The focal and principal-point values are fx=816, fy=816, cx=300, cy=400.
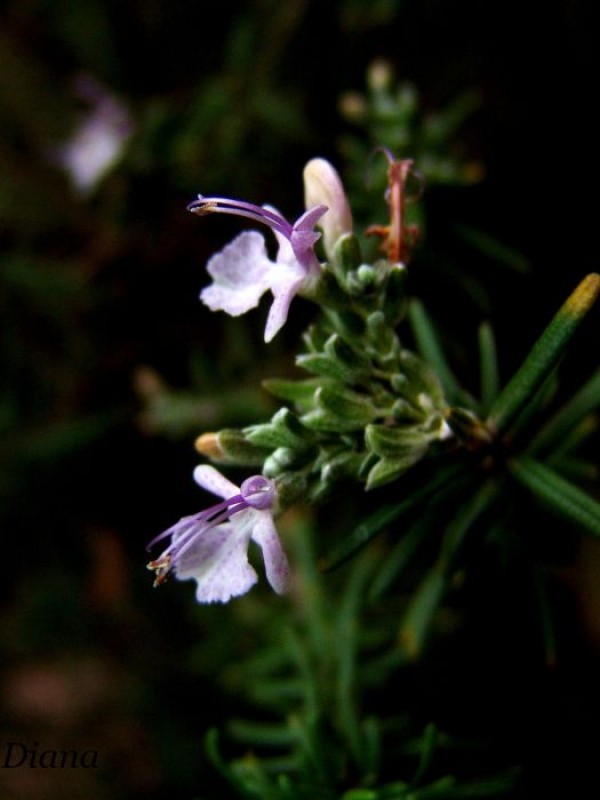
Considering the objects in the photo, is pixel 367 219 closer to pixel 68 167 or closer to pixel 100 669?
pixel 68 167

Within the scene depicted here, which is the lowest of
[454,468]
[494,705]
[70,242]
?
[494,705]

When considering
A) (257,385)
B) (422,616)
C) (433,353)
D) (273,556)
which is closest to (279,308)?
(273,556)

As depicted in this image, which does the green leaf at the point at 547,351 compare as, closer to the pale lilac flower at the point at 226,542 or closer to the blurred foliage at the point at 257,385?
the blurred foliage at the point at 257,385

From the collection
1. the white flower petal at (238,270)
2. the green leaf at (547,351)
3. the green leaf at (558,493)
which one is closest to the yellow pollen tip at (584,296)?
the green leaf at (547,351)

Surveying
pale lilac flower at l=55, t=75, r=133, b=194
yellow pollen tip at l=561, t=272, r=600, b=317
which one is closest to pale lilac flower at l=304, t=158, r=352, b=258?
yellow pollen tip at l=561, t=272, r=600, b=317

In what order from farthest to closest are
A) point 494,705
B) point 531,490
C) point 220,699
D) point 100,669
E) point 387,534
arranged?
point 100,669 → point 220,699 → point 387,534 → point 494,705 → point 531,490

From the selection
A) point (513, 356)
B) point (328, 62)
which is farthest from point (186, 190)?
point (513, 356)

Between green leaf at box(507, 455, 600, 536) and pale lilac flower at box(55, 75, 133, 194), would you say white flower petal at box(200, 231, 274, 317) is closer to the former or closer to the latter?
green leaf at box(507, 455, 600, 536)

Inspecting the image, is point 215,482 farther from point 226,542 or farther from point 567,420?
point 567,420
